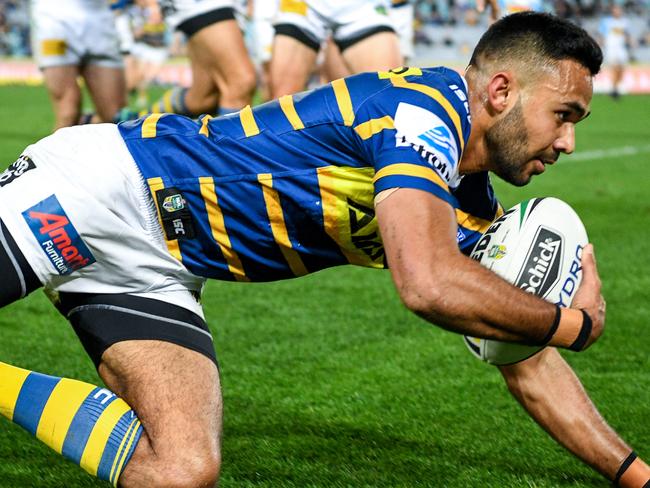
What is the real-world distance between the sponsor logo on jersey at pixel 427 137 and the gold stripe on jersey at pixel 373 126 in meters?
0.02

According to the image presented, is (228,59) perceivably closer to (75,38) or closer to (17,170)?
(75,38)

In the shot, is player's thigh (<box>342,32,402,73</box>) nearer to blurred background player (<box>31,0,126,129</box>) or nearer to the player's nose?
blurred background player (<box>31,0,126,129</box>)

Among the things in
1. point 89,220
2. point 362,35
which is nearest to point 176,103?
point 362,35

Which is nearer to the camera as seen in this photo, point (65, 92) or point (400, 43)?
point (65, 92)

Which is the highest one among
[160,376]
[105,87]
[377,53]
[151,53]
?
[160,376]

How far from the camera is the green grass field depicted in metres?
3.62

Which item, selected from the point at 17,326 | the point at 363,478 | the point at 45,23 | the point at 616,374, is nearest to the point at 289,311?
the point at 17,326

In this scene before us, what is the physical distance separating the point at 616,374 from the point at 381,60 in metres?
3.59

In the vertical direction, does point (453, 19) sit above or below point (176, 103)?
below

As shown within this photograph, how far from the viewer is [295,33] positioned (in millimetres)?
7730

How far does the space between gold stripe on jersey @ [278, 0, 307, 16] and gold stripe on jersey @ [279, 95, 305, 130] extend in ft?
15.1

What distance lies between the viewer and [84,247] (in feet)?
10.5

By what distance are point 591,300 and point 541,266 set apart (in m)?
0.28

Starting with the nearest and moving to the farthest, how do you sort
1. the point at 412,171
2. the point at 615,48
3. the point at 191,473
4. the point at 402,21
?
1. the point at 412,171
2. the point at 191,473
3. the point at 402,21
4. the point at 615,48
